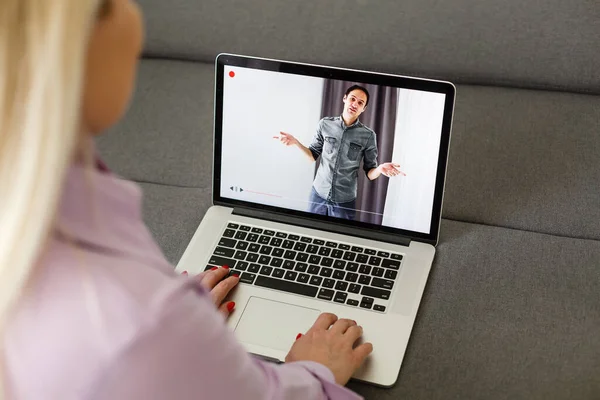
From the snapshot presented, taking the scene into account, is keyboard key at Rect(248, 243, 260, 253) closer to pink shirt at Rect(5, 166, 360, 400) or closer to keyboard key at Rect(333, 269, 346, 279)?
keyboard key at Rect(333, 269, 346, 279)

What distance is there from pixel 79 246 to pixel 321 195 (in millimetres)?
610

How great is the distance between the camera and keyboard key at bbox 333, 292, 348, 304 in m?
1.04

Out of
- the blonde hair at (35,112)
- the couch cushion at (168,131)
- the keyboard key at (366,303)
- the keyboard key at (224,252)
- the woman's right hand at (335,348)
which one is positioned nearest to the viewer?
the blonde hair at (35,112)

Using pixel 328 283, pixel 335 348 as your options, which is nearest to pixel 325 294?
pixel 328 283

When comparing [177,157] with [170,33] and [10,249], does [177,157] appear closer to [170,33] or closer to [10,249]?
[170,33]

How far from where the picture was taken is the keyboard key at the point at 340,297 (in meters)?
1.04

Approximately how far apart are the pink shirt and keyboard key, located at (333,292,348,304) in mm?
430

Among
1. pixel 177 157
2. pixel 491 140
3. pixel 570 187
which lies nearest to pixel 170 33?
pixel 177 157

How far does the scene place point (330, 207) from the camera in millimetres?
1149

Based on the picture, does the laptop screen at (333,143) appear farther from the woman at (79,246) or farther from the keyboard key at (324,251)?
the woman at (79,246)

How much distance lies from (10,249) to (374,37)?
1.07 meters

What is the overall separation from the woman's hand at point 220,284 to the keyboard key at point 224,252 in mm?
42

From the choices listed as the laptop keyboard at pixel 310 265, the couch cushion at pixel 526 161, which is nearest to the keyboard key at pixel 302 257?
the laptop keyboard at pixel 310 265

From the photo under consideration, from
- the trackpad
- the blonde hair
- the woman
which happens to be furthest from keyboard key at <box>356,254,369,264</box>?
the blonde hair
